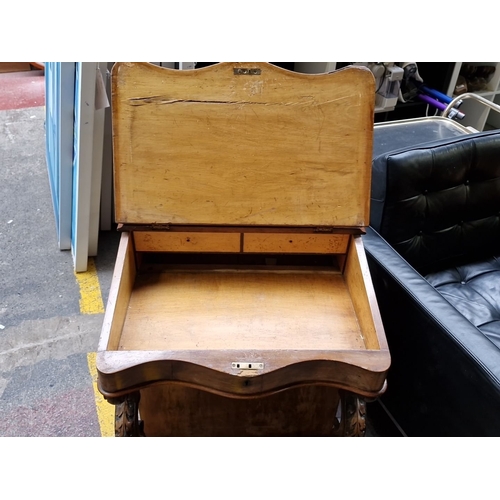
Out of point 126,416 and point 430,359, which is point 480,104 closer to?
point 430,359

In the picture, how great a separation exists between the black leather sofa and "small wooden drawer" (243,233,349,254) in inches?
9.3

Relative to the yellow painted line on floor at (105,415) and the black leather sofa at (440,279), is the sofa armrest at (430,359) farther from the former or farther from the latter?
the yellow painted line on floor at (105,415)

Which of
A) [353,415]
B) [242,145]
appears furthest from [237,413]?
[242,145]

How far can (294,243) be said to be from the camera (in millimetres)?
1336

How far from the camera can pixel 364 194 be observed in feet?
4.17

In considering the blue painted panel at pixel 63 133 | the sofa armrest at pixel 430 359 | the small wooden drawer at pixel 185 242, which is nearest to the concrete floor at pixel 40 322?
the blue painted panel at pixel 63 133

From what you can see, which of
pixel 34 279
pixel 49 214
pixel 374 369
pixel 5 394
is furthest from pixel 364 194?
pixel 49 214

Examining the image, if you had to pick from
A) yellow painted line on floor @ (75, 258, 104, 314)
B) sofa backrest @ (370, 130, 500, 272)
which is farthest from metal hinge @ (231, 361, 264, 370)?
yellow painted line on floor @ (75, 258, 104, 314)

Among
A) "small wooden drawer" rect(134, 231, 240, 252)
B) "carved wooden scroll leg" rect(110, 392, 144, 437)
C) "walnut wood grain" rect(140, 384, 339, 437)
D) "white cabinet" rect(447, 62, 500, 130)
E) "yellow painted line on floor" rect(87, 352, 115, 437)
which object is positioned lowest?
"yellow painted line on floor" rect(87, 352, 115, 437)

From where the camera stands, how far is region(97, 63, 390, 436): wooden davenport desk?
3.85 ft

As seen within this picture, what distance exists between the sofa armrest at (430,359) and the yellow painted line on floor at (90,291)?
114 cm

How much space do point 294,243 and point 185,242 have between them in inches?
11.2

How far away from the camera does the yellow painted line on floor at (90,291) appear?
2063 millimetres

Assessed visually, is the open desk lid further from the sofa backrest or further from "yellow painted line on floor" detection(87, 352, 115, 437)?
"yellow painted line on floor" detection(87, 352, 115, 437)
